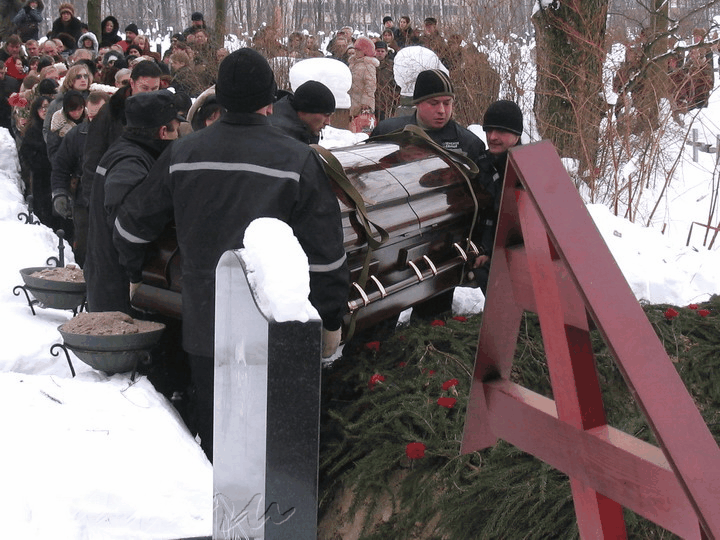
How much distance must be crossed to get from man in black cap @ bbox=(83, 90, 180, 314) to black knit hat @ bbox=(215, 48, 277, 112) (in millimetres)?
671

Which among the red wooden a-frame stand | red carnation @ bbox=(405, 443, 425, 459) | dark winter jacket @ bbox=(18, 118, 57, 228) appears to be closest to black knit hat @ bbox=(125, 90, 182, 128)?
red carnation @ bbox=(405, 443, 425, 459)

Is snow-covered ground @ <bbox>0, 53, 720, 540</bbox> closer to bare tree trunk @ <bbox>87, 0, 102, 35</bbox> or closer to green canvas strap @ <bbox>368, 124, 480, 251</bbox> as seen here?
green canvas strap @ <bbox>368, 124, 480, 251</bbox>

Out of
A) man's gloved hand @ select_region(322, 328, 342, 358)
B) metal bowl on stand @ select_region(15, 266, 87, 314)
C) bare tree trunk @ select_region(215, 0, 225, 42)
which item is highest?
man's gloved hand @ select_region(322, 328, 342, 358)

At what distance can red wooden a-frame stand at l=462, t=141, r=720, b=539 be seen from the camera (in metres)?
1.70

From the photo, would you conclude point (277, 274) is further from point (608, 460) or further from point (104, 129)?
point (104, 129)

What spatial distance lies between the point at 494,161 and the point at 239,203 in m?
2.07

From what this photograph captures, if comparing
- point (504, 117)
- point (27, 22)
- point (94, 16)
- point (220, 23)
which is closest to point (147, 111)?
point (504, 117)

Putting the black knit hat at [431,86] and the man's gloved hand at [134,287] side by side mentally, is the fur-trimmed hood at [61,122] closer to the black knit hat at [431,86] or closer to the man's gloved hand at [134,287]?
the black knit hat at [431,86]

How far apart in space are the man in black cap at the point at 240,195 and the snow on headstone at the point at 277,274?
46.1 inches

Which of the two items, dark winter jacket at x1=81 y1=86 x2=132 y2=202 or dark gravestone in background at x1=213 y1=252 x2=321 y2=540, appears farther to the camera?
dark winter jacket at x1=81 y1=86 x2=132 y2=202

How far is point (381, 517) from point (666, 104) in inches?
204

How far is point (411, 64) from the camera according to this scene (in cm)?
838

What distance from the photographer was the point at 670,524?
188cm

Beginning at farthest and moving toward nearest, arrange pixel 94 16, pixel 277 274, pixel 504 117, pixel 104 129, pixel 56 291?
1. pixel 94 16
2. pixel 104 129
3. pixel 56 291
4. pixel 504 117
5. pixel 277 274
